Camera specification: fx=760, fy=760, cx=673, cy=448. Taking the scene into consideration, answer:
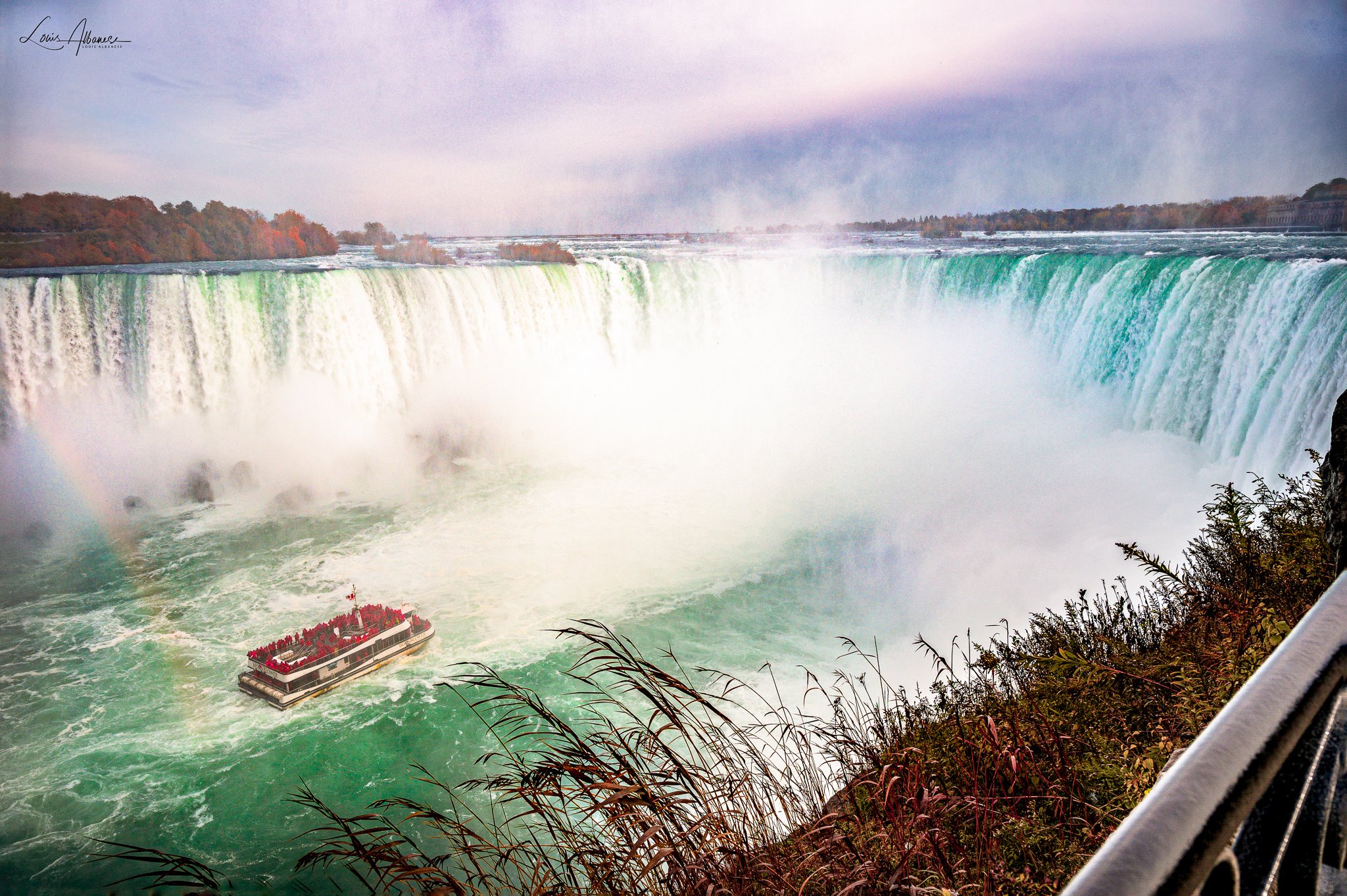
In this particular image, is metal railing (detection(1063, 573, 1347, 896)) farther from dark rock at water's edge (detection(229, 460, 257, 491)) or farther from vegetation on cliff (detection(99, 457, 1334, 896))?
dark rock at water's edge (detection(229, 460, 257, 491))

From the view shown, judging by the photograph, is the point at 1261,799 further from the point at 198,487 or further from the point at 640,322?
the point at 640,322

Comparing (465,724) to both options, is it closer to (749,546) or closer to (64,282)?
(749,546)

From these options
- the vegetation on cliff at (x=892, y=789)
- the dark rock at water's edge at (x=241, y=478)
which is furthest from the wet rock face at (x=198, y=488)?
the vegetation on cliff at (x=892, y=789)

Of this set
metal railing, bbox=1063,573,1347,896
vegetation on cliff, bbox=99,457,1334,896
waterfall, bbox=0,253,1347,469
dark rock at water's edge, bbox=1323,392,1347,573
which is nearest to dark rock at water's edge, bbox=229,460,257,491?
waterfall, bbox=0,253,1347,469

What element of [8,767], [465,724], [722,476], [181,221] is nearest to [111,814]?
[8,767]

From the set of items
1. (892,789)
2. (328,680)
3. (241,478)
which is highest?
(892,789)

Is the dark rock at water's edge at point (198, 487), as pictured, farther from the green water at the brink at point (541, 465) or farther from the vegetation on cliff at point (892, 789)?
the vegetation on cliff at point (892, 789)

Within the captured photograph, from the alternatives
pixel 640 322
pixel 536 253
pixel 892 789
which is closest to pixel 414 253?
pixel 536 253
